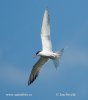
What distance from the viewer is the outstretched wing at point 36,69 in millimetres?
22531

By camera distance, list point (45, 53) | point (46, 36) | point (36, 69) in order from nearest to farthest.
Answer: point (45, 53)
point (46, 36)
point (36, 69)

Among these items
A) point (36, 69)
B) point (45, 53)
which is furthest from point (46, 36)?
point (36, 69)

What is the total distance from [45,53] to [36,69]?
1.22 metres

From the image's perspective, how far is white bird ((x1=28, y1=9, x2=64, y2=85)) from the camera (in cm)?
2156

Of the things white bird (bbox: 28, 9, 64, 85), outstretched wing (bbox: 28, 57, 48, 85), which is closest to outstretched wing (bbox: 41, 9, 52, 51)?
white bird (bbox: 28, 9, 64, 85)

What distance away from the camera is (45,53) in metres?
21.9

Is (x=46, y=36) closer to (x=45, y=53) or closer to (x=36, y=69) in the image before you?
(x=45, y=53)

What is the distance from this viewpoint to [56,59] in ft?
71.1

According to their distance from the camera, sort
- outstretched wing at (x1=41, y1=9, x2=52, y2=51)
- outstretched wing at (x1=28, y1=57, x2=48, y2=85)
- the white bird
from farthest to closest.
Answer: outstretched wing at (x1=28, y1=57, x2=48, y2=85)
outstretched wing at (x1=41, y1=9, x2=52, y2=51)
the white bird

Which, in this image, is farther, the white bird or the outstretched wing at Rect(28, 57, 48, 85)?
the outstretched wing at Rect(28, 57, 48, 85)

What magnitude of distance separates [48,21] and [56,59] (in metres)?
1.79

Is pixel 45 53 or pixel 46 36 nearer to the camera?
pixel 45 53

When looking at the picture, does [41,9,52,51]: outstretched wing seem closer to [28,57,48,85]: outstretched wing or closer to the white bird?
the white bird

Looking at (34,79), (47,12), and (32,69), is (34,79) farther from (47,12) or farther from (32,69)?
(47,12)
